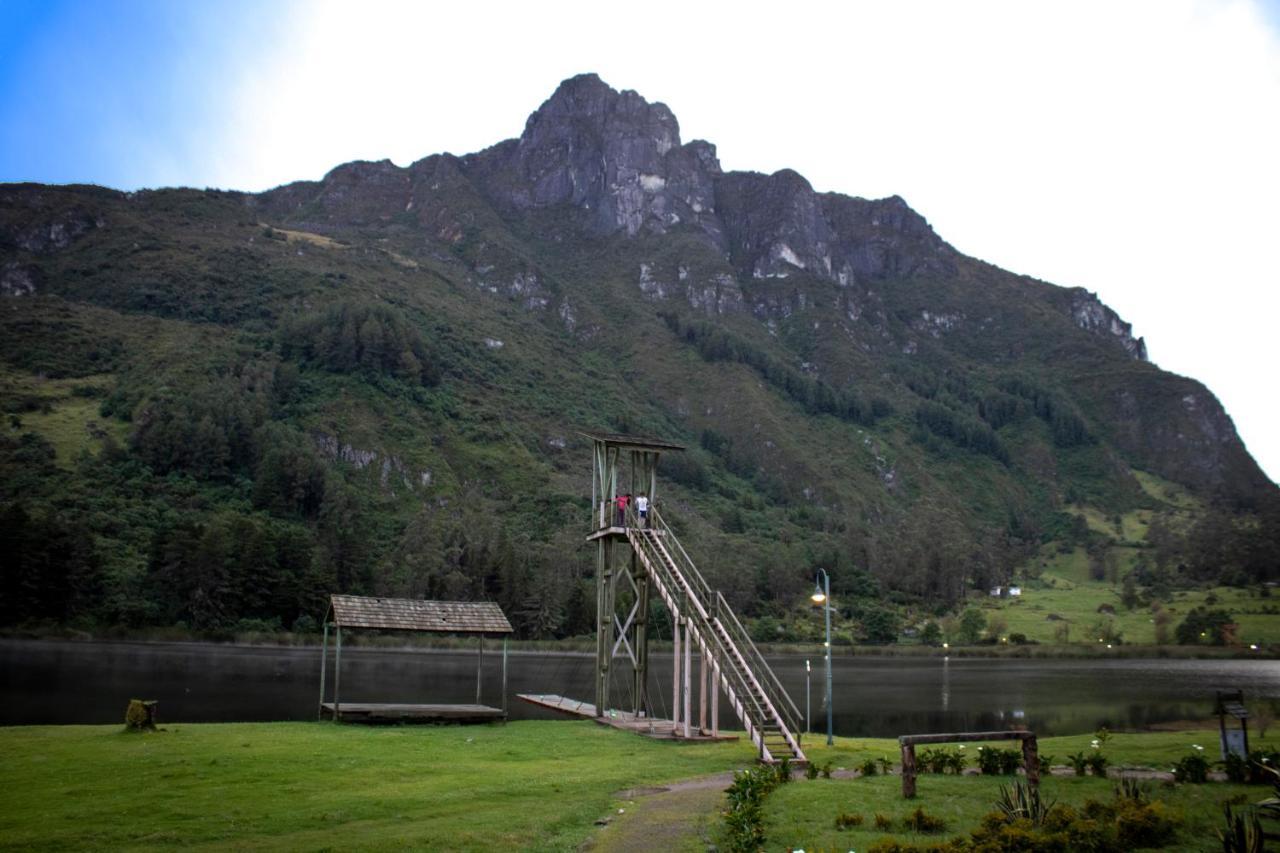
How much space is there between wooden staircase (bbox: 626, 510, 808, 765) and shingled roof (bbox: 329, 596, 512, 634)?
671cm

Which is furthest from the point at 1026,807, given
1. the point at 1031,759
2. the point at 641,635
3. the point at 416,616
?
the point at 416,616

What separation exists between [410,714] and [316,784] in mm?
14983

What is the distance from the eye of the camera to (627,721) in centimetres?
3525

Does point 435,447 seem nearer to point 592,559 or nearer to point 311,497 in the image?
point 311,497

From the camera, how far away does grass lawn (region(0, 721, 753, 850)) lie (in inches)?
573

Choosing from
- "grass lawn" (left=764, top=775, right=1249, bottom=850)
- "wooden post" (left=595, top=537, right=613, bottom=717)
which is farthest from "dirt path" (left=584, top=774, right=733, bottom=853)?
"wooden post" (left=595, top=537, right=613, bottom=717)

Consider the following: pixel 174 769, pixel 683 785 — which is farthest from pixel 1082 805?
pixel 174 769

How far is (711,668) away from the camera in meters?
30.1

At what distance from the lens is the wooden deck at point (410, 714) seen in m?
33.6

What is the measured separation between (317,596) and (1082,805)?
9318 cm

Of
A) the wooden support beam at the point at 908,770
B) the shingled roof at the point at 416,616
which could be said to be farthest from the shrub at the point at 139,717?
the wooden support beam at the point at 908,770

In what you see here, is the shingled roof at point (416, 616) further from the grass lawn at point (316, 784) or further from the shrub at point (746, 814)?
the shrub at point (746, 814)

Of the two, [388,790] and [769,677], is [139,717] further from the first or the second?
[769,677]

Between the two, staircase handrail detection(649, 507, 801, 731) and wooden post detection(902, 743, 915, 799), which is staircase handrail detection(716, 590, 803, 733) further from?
wooden post detection(902, 743, 915, 799)
